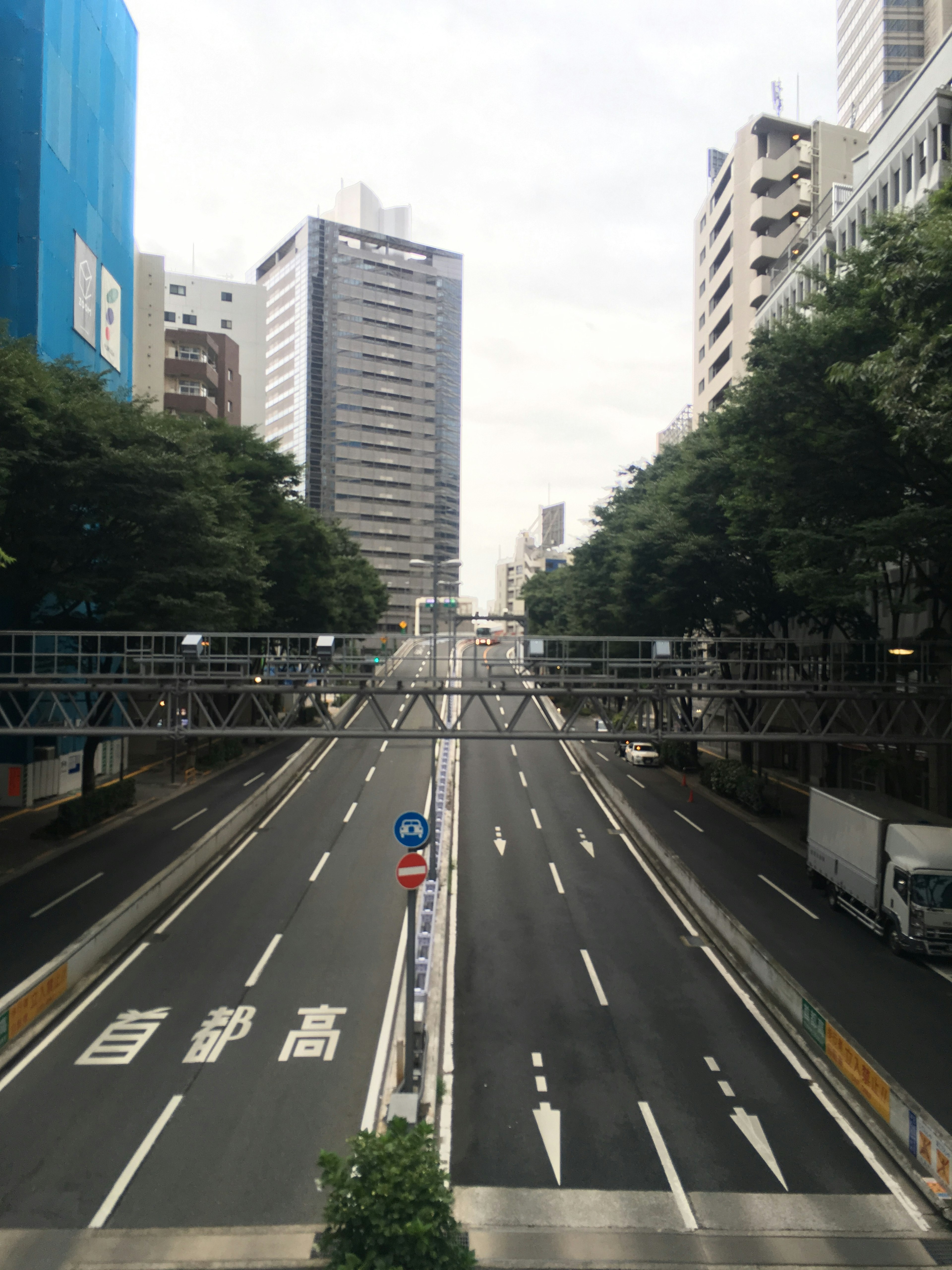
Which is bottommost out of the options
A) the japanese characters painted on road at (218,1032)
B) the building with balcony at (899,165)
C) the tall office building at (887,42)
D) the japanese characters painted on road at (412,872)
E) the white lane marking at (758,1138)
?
the japanese characters painted on road at (218,1032)

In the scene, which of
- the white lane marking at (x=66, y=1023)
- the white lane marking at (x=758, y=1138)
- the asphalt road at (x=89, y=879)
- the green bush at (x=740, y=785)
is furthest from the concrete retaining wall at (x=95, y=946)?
the green bush at (x=740, y=785)

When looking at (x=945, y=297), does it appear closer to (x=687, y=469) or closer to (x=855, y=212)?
(x=687, y=469)

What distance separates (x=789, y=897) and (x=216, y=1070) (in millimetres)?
17979

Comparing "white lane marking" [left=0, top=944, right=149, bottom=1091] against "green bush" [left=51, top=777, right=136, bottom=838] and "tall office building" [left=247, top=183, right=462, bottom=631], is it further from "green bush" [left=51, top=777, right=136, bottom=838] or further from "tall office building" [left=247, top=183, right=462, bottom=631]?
"tall office building" [left=247, top=183, right=462, bottom=631]

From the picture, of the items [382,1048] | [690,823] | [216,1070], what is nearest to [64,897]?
[216,1070]

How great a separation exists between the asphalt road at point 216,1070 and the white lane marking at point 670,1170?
4.62m

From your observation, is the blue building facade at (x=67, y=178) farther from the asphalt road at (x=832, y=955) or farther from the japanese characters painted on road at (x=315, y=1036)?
the asphalt road at (x=832, y=955)

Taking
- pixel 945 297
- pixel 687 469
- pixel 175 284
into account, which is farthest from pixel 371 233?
pixel 945 297

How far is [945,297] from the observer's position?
16.1m

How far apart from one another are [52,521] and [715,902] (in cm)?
2422

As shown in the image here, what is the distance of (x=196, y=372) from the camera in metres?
73.2

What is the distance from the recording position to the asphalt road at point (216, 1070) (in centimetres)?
1127

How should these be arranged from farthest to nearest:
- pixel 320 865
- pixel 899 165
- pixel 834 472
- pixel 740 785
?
pixel 740 785 < pixel 899 165 < pixel 320 865 < pixel 834 472

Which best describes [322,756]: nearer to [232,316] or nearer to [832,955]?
[832,955]
